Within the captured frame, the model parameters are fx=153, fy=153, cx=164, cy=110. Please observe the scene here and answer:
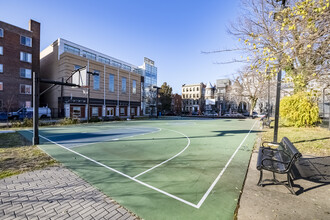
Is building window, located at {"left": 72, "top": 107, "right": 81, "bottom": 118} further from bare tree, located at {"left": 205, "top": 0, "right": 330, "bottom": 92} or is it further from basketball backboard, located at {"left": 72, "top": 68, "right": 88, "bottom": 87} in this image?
bare tree, located at {"left": 205, "top": 0, "right": 330, "bottom": 92}

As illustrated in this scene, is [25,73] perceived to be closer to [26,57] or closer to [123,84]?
[26,57]

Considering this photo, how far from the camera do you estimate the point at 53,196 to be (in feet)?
12.1

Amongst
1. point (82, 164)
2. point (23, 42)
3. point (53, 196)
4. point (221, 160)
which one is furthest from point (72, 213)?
point (23, 42)

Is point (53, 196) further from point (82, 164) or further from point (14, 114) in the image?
point (14, 114)

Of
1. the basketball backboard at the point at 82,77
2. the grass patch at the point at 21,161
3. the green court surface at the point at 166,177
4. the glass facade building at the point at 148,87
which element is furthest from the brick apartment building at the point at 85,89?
the green court surface at the point at 166,177

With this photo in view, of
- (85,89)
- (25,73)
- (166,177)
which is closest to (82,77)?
(166,177)

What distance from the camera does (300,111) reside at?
15852 mm

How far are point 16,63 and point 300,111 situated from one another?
4521 cm

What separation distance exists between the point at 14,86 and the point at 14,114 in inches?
274

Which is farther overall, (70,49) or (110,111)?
(110,111)

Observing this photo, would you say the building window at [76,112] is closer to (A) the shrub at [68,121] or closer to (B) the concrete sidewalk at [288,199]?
(A) the shrub at [68,121]

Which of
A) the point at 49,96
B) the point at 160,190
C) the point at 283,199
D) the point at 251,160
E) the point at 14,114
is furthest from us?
the point at 49,96

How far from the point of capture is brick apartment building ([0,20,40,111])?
90.4 feet

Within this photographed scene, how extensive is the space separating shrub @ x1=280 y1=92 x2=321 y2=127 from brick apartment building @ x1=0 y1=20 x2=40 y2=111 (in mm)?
41205
